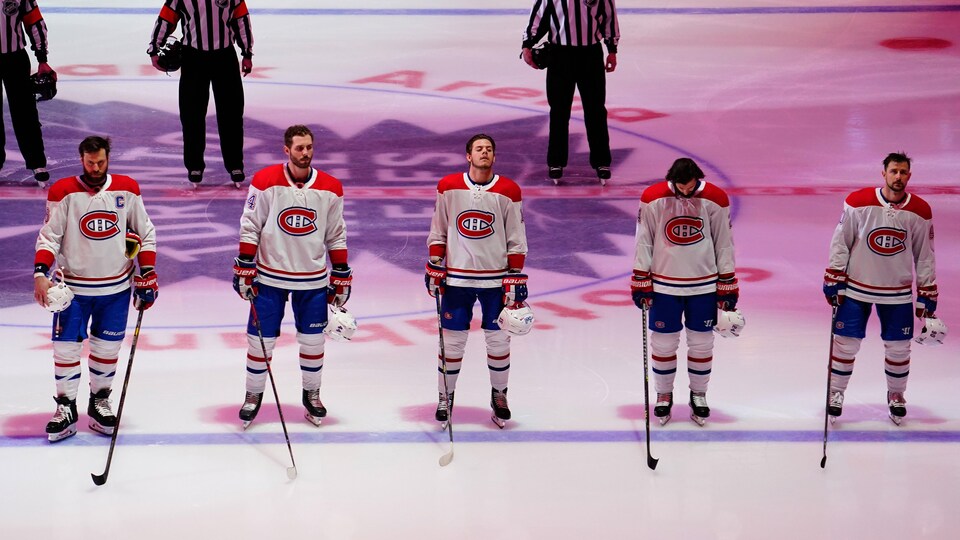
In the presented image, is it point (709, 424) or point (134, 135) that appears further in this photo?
point (134, 135)

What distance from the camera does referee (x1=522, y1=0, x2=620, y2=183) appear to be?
791cm

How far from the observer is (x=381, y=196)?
26.7ft

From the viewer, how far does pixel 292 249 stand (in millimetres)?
4680

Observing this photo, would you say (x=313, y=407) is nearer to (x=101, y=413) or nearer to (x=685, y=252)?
(x=101, y=413)

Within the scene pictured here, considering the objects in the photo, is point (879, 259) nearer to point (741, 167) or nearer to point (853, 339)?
point (853, 339)

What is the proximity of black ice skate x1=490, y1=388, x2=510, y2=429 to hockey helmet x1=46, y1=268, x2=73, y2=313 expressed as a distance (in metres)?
1.51

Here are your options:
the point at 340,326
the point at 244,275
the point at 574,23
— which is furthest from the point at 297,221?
the point at 574,23

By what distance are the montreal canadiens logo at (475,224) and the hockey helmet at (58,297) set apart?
133 cm

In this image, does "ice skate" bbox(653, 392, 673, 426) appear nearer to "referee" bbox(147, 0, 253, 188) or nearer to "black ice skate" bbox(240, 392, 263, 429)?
"black ice skate" bbox(240, 392, 263, 429)

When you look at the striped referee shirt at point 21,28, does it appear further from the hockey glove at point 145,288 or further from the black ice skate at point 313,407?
the black ice skate at point 313,407

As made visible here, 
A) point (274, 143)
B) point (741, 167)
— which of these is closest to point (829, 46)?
point (741, 167)

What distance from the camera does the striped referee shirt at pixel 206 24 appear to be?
7.69 m

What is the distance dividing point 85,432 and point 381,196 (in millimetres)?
3620

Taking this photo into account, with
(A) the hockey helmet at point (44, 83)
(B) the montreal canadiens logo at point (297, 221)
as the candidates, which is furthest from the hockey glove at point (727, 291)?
(A) the hockey helmet at point (44, 83)
